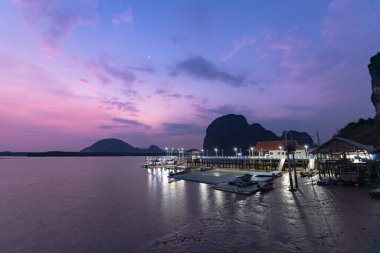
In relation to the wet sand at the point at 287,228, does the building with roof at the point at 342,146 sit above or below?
above

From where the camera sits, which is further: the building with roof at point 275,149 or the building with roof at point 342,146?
the building with roof at point 275,149

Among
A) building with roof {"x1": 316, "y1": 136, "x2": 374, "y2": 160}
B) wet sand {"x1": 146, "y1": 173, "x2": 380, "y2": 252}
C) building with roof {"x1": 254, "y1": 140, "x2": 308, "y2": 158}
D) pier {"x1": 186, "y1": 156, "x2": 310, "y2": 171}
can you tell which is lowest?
wet sand {"x1": 146, "y1": 173, "x2": 380, "y2": 252}

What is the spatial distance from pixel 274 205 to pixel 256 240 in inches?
438

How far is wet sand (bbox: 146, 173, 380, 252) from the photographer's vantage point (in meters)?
15.7

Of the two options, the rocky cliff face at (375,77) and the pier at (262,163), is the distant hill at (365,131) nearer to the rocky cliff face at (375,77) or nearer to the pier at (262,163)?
the rocky cliff face at (375,77)

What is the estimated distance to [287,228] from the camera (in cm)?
1891

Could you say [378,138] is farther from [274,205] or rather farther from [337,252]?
[337,252]

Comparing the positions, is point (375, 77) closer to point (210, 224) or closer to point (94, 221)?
point (210, 224)


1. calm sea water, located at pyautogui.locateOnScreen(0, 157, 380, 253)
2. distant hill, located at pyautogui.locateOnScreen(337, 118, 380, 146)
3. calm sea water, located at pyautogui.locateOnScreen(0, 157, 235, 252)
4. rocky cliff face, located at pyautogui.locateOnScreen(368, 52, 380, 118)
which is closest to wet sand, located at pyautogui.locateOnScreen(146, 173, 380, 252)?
calm sea water, located at pyautogui.locateOnScreen(0, 157, 380, 253)

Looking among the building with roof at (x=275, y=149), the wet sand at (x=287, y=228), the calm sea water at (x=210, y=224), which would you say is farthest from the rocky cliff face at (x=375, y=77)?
the wet sand at (x=287, y=228)

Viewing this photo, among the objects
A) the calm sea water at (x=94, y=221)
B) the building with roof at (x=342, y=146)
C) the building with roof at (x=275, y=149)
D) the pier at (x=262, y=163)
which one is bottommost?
the calm sea water at (x=94, y=221)

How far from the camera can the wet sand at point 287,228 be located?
15.7 metres

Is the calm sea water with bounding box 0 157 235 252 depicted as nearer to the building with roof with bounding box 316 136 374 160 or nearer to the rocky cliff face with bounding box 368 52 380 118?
the building with roof with bounding box 316 136 374 160

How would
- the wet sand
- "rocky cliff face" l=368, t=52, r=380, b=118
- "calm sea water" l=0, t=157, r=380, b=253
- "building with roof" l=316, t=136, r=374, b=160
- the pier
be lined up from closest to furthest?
the wet sand < "calm sea water" l=0, t=157, r=380, b=253 < "building with roof" l=316, t=136, r=374, b=160 < the pier < "rocky cliff face" l=368, t=52, r=380, b=118
